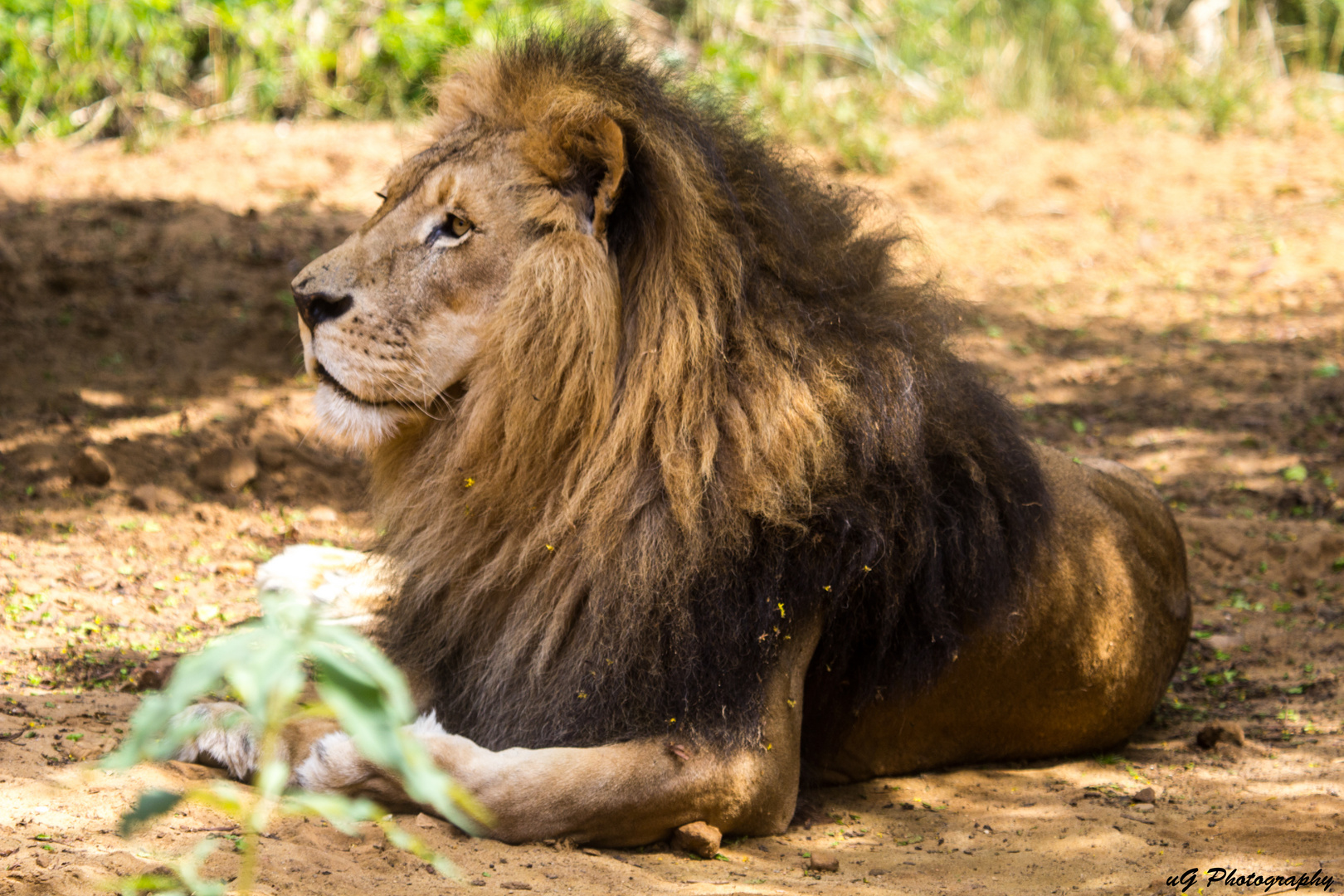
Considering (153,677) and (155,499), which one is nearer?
(153,677)

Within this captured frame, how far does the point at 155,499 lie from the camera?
178 inches

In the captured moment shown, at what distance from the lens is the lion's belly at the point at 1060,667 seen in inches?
122

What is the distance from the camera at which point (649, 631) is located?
8.73 ft

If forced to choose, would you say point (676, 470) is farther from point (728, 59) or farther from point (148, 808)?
point (728, 59)

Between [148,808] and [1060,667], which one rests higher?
[148,808]

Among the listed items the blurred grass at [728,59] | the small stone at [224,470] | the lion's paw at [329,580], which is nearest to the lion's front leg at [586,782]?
the lion's paw at [329,580]

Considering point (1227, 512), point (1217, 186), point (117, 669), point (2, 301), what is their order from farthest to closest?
point (1217, 186)
point (2, 301)
point (1227, 512)
point (117, 669)

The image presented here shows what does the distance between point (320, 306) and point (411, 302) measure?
21cm

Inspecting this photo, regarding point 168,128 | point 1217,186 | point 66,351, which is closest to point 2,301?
point 66,351

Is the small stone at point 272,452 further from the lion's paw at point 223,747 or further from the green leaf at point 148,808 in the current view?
the green leaf at point 148,808

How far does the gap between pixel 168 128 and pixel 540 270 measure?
6115 millimetres

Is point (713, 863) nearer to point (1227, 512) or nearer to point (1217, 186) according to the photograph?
point (1227, 512)

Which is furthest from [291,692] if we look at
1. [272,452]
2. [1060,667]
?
[272,452]

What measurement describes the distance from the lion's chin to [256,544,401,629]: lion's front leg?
438 millimetres
